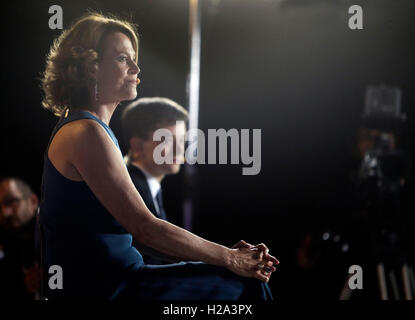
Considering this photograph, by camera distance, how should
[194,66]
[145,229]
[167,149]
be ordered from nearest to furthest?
1. [145,229]
2. [167,149]
3. [194,66]

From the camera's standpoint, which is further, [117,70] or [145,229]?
[117,70]

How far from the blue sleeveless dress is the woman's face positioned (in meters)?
0.19

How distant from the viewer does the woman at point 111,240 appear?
3.62 feet

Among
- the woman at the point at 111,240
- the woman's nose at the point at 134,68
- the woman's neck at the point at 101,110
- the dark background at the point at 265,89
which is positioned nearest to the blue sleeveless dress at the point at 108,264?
the woman at the point at 111,240

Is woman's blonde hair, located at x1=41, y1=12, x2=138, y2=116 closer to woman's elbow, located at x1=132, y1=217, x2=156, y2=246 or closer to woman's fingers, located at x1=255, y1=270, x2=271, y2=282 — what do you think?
woman's elbow, located at x1=132, y1=217, x2=156, y2=246

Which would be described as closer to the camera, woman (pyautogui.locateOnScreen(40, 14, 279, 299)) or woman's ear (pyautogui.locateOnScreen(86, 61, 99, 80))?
woman (pyautogui.locateOnScreen(40, 14, 279, 299))

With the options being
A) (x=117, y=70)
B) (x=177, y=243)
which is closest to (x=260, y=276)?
(x=177, y=243)

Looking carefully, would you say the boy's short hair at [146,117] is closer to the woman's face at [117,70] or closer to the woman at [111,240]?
the woman's face at [117,70]

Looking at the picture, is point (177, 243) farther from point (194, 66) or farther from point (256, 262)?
point (194, 66)

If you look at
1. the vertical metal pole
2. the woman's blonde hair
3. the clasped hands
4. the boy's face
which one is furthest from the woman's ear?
the clasped hands

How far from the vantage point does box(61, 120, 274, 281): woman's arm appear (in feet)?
3.60

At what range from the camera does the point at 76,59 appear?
1.31 meters

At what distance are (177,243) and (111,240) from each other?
187 millimetres
